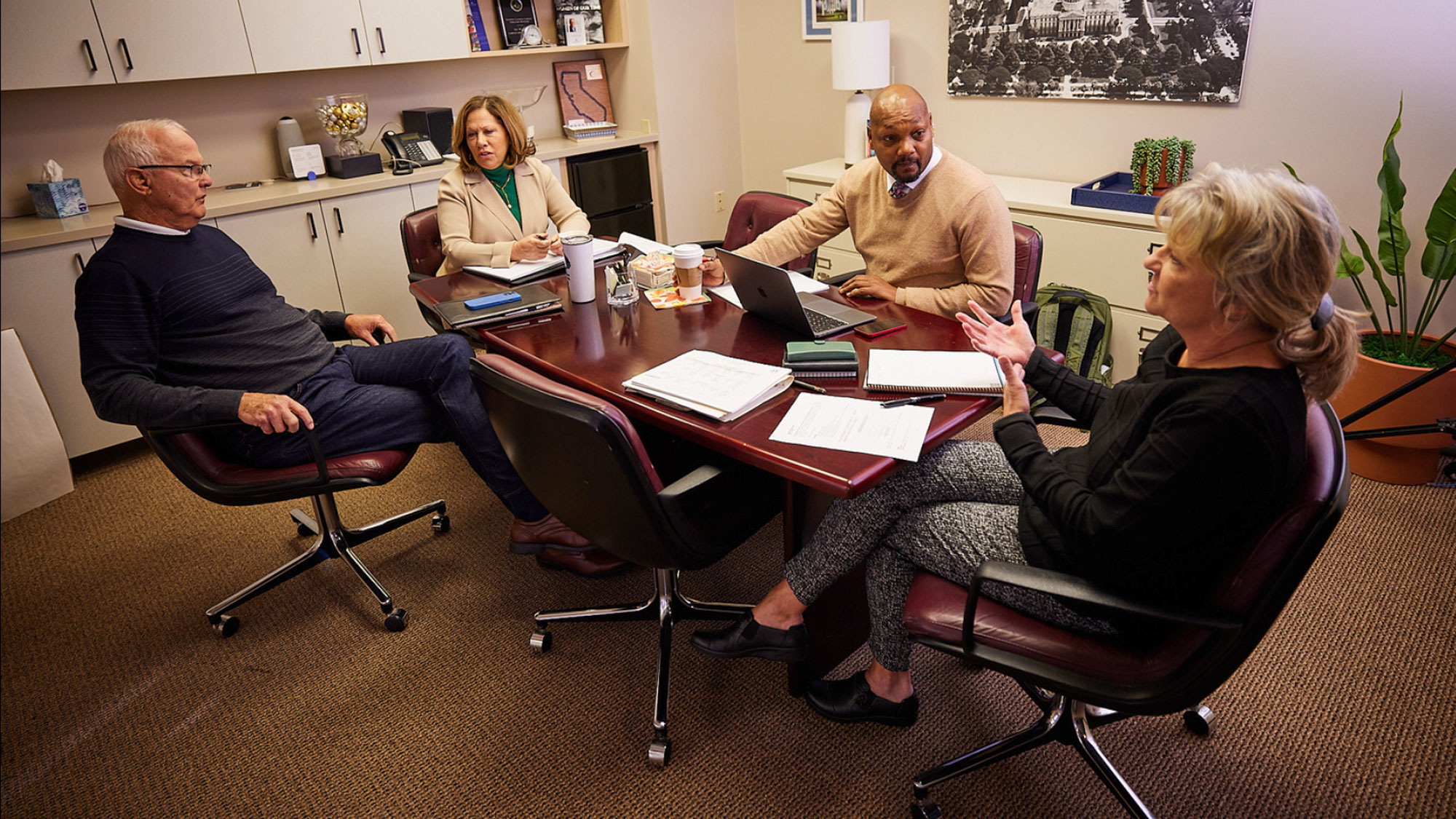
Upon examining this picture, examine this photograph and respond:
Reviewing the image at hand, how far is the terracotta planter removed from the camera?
101 inches

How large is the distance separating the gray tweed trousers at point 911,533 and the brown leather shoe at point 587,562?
766mm

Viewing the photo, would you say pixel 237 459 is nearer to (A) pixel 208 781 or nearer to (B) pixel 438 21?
(A) pixel 208 781

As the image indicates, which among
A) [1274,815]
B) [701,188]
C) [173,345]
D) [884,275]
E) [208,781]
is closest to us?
[1274,815]

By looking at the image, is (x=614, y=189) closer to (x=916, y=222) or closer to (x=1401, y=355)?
(x=916, y=222)

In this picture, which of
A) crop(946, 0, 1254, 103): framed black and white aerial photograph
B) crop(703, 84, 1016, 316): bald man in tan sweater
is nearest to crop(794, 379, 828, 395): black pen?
crop(703, 84, 1016, 316): bald man in tan sweater

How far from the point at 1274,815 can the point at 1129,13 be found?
113 inches

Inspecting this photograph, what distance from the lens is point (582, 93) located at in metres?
4.68

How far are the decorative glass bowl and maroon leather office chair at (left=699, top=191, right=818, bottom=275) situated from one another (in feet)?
5.80

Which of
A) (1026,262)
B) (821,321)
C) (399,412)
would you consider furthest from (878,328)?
(399,412)

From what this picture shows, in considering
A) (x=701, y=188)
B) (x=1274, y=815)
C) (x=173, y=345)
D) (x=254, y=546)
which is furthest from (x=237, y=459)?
(x=701, y=188)

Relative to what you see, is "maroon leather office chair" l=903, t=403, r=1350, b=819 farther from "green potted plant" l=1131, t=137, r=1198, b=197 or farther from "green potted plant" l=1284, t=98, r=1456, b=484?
"green potted plant" l=1131, t=137, r=1198, b=197

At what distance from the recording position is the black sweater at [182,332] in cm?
197

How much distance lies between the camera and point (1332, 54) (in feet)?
9.43

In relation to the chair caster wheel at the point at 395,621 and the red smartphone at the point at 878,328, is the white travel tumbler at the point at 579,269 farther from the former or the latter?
the chair caster wheel at the point at 395,621
